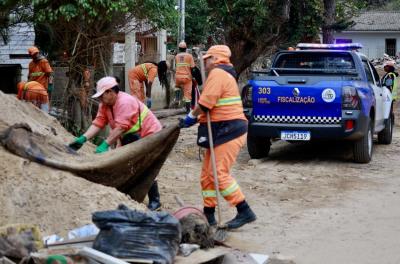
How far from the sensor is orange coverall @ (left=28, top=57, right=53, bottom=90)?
13180 millimetres

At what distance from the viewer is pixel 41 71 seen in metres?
13.2

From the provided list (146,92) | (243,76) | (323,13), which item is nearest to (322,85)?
(146,92)

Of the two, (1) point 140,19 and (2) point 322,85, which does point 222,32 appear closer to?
(1) point 140,19

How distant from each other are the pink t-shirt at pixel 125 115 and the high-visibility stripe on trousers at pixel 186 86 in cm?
1063

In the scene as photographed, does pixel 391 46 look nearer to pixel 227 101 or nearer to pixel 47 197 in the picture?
pixel 227 101

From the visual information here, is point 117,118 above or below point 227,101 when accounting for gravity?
below

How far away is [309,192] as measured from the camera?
966 cm

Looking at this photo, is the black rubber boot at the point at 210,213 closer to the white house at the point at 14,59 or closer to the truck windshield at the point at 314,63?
the truck windshield at the point at 314,63

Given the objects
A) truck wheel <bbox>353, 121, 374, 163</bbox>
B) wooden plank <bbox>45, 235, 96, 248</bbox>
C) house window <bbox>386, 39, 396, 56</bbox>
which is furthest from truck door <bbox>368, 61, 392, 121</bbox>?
house window <bbox>386, 39, 396, 56</bbox>

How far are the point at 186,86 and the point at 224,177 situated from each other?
11420 millimetres

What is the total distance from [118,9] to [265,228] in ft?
17.0

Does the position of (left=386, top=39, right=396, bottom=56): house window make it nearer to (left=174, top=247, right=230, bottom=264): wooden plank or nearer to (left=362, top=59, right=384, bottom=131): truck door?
(left=362, top=59, right=384, bottom=131): truck door

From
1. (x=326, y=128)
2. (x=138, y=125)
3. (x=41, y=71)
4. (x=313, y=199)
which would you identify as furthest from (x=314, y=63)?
(x=138, y=125)

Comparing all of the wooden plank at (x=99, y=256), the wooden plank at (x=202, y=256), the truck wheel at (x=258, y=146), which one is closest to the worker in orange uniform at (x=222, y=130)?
the wooden plank at (x=202, y=256)
